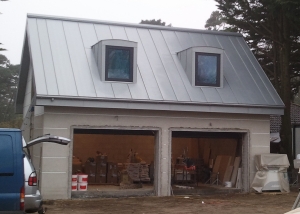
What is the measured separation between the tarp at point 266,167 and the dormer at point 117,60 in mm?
5536

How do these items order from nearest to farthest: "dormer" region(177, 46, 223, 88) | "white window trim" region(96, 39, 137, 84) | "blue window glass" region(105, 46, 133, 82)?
"white window trim" region(96, 39, 137, 84) < "blue window glass" region(105, 46, 133, 82) < "dormer" region(177, 46, 223, 88)

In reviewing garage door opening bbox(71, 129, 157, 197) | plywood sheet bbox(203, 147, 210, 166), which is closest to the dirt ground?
garage door opening bbox(71, 129, 157, 197)

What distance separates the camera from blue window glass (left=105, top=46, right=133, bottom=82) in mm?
17250

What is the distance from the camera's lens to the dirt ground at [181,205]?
13875 mm

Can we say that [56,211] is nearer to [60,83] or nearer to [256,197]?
[60,83]

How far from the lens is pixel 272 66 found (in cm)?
2383

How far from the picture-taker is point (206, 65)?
18453 mm

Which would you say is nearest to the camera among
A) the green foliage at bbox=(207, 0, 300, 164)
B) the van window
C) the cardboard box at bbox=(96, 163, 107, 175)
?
the van window

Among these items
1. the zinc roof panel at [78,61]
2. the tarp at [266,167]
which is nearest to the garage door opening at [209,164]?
the tarp at [266,167]

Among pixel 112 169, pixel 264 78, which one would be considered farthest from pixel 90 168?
pixel 264 78

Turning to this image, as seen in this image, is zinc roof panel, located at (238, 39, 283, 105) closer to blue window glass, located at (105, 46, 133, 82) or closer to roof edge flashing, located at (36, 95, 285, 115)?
roof edge flashing, located at (36, 95, 285, 115)

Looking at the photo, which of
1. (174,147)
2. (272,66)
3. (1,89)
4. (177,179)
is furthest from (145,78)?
(1,89)

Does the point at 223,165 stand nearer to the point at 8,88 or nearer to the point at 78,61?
the point at 78,61

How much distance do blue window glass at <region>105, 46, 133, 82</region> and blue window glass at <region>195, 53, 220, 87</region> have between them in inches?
104
